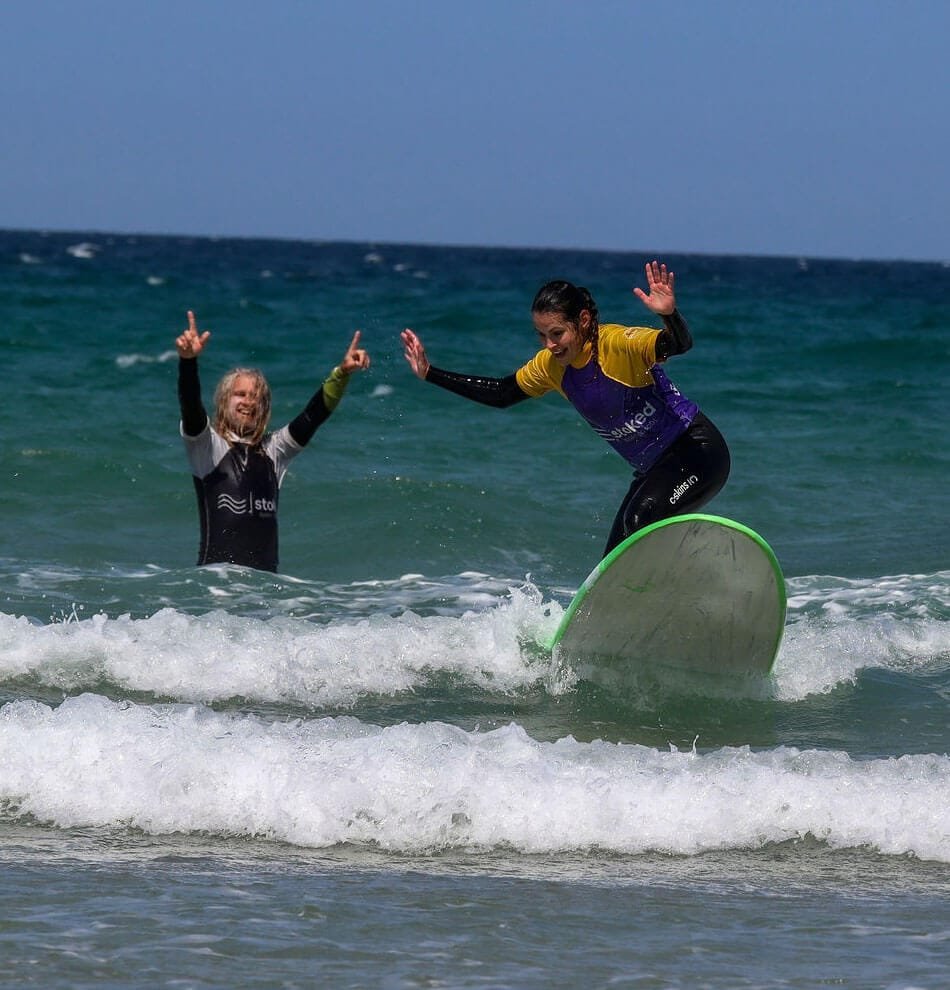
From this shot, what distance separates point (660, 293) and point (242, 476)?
8.17 ft

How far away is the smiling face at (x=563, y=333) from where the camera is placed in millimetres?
6352

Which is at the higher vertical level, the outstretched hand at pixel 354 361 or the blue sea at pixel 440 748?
the outstretched hand at pixel 354 361

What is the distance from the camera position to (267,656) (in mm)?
6988

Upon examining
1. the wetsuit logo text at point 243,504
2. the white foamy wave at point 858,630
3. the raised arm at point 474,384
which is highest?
the raised arm at point 474,384

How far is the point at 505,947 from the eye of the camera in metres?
3.96

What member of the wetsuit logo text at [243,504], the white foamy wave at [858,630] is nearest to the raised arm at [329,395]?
the wetsuit logo text at [243,504]

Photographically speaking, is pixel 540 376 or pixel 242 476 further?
pixel 242 476

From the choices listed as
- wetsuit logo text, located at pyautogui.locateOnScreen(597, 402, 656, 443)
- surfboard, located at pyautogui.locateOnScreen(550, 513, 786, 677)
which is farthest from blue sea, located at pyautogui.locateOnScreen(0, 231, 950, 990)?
wetsuit logo text, located at pyautogui.locateOnScreen(597, 402, 656, 443)

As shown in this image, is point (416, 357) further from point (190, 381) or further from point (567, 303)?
point (190, 381)

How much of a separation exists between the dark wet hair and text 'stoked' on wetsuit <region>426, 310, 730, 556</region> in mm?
67

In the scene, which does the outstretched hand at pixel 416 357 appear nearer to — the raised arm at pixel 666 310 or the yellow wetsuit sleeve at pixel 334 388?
the yellow wetsuit sleeve at pixel 334 388

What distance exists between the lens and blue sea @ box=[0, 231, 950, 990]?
399cm

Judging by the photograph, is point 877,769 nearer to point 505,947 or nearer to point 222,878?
point 505,947

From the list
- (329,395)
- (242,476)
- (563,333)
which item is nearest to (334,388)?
(329,395)
